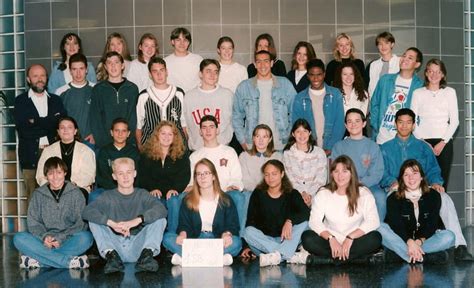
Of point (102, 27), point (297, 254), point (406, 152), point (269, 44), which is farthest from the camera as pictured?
point (102, 27)

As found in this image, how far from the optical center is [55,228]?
7738 millimetres

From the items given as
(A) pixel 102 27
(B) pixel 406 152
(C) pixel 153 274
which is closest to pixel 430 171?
(B) pixel 406 152

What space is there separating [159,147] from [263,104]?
1.21 metres

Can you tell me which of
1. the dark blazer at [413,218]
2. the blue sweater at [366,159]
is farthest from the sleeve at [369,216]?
the blue sweater at [366,159]

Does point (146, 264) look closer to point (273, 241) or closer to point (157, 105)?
point (273, 241)

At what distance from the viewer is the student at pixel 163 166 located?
8.11 metres

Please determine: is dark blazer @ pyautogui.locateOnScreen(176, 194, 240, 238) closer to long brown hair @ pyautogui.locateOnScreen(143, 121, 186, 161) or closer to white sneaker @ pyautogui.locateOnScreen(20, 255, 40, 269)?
long brown hair @ pyautogui.locateOnScreen(143, 121, 186, 161)

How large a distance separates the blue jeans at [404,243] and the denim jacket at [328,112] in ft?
4.34

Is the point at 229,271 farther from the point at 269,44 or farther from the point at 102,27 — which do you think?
the point at 102,27

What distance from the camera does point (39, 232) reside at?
25.2 ft

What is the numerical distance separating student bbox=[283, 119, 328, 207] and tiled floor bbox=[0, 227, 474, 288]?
3.46ft

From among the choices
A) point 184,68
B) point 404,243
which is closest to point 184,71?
point 184,68

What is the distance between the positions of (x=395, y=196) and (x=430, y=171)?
24.3 inches

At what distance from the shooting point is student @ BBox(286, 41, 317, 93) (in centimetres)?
886
